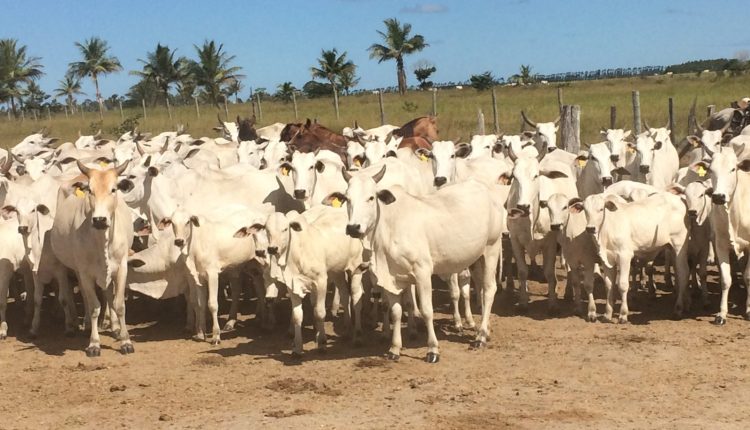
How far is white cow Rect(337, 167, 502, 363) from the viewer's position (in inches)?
364

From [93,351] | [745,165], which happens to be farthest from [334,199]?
[745,165]

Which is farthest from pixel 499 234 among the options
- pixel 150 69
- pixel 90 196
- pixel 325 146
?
pixel 150 69

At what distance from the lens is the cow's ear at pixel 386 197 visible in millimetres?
9250

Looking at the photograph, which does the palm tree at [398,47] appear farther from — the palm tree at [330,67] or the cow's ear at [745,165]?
the cow's ear at [745,165]

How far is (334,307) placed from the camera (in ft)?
37.4

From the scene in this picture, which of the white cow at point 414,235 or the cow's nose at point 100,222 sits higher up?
the cow's nose at point 100,222

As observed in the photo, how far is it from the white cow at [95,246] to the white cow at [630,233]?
5.02m

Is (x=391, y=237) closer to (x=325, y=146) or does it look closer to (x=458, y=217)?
(x=458, y=217)

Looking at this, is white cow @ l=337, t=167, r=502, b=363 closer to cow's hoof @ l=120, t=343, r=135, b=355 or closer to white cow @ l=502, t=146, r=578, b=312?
white cow @ l=502, t=146, r=578, b=312

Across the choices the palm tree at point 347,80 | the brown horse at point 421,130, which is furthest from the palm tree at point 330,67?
the brown horse at point 421,130

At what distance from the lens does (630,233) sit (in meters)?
10.9

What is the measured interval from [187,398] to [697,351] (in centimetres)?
472

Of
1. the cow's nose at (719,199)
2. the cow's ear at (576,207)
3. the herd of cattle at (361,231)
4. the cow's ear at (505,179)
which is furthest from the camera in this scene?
the cow's ear at (505,179)

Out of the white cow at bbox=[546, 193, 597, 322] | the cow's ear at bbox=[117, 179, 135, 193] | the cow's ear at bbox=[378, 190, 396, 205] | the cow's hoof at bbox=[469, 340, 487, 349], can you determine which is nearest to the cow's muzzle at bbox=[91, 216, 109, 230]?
the cow's ear at bbox=[117, 179, 135, 193]
